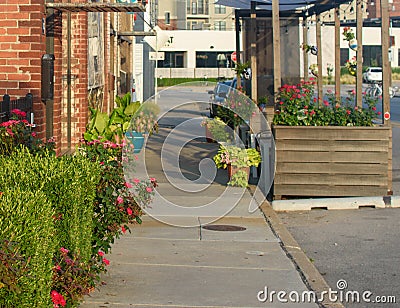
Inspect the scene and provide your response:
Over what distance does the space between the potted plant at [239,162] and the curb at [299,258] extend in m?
1.80

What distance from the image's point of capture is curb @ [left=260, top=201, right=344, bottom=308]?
700 cm

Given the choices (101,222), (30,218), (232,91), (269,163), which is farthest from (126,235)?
(232,91)

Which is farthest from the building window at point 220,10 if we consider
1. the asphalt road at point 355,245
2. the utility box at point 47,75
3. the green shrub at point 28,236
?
the green shrub at point 28,236

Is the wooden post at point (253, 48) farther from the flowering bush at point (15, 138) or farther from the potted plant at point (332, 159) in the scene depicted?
the flowering bush at point (15, 138)

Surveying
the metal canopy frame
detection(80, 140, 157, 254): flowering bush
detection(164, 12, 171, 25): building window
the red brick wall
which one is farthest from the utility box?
detection(164, 12, 171, 25): building window

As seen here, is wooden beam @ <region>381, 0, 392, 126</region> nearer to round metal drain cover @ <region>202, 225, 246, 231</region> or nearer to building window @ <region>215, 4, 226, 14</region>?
round metal drain cover @ <region>202, 225, 246, 231</region>

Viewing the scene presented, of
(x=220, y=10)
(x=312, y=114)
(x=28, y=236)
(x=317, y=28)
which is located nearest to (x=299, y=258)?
(x=312, y=114)

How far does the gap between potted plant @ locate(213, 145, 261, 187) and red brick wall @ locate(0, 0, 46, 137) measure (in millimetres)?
4291

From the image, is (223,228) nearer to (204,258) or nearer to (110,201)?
(204,258)

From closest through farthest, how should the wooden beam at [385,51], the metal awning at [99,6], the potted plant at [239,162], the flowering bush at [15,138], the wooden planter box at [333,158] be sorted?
the flowering bush at [15,138] → the metal awning at [99,6] → the wooden planter box at [333,158] → the wooden beam at [385,51] → the potted plant at [239,162]

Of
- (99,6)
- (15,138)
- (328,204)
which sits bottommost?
(328,204)

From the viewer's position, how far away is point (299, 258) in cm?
816

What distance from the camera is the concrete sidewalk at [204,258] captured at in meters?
6.67

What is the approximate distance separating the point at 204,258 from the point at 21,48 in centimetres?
321
